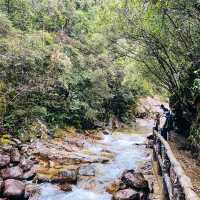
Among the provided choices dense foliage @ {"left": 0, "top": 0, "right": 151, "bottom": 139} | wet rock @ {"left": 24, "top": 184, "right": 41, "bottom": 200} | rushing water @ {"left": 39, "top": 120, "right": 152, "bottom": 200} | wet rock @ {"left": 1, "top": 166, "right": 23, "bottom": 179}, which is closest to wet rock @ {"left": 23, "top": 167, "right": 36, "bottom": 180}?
wet rock @ {"left": 1, "top": 166, "right": 23, "bottom": 179}

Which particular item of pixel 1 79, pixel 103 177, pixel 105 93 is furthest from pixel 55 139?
pixel 105 93

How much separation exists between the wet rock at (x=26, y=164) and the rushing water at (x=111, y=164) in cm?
142

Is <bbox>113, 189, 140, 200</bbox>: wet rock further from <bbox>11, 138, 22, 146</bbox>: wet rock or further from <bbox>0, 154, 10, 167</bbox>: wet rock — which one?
<bbox>11, 138, 22, 146</bbox>: wet rock

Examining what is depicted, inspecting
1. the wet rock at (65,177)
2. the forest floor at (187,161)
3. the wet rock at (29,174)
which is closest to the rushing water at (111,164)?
the wet rock at (65,177)

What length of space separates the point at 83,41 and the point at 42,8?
166 inches

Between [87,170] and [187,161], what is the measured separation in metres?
3.88

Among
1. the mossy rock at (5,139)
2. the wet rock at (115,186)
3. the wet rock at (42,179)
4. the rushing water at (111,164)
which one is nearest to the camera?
the rushing water at (111,164)

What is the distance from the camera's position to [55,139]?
1861 centimetres

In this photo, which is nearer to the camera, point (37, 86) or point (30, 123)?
point (30, 123)

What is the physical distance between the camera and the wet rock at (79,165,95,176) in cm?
1338

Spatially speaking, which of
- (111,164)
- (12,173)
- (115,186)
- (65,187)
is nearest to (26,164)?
(12,173)

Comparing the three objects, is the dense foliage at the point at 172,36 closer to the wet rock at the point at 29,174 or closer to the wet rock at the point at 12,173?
the wet rock at the point at 29,174

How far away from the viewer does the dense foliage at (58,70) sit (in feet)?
57.2

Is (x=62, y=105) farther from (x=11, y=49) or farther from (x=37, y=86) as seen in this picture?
(x=11, y=49)
